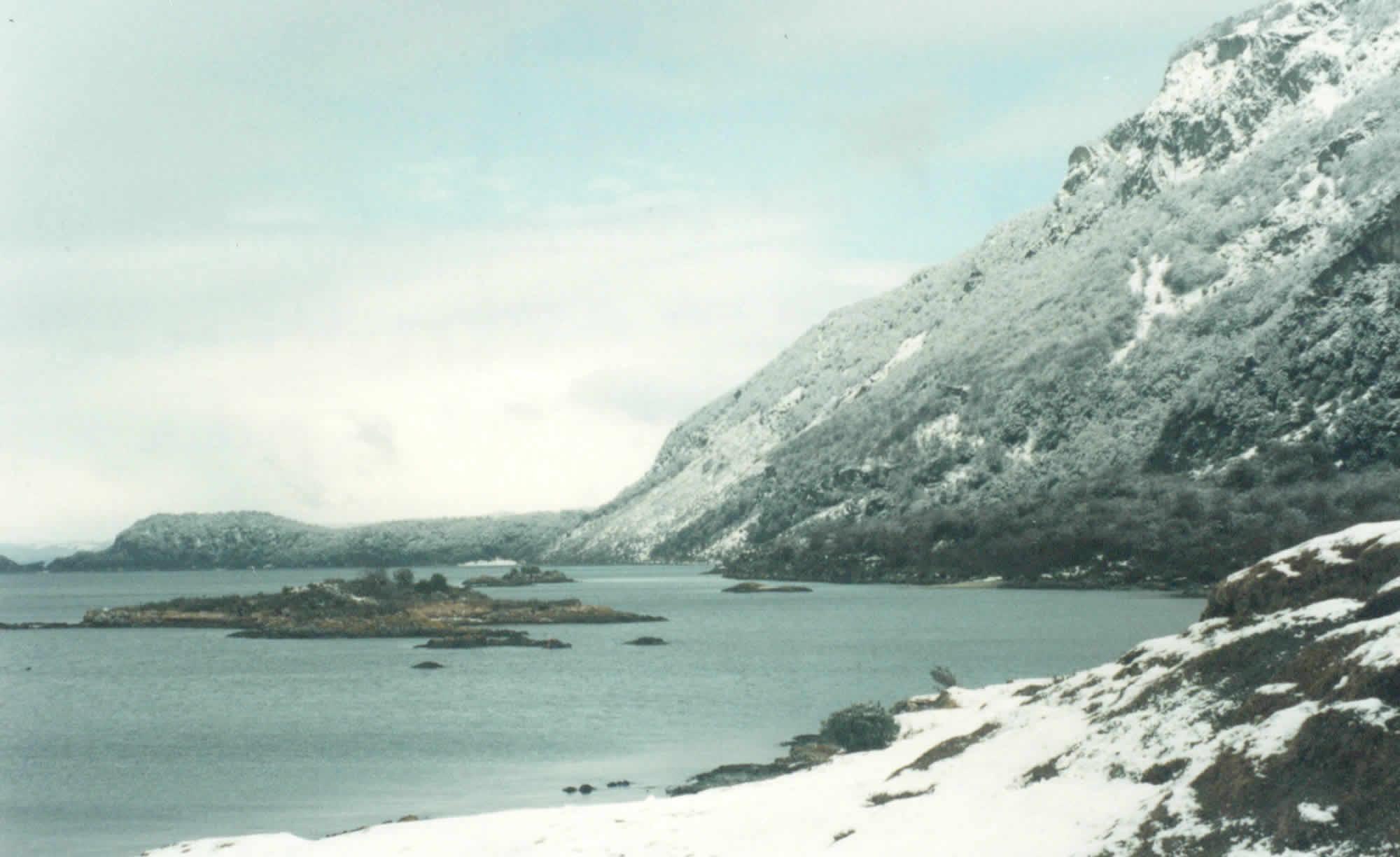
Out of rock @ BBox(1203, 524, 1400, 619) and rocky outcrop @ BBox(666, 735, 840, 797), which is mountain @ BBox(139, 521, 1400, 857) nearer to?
rock @ BBox(1203, 524, 1400, 619)

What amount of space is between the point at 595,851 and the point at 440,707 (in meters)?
48.8

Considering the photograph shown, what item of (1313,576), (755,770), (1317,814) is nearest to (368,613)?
(755,770)

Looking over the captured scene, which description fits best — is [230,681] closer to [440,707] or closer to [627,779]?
[440,707]

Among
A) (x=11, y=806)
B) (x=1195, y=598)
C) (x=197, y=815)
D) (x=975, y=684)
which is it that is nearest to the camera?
(x=197, y=815)

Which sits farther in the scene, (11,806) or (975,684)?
(975,684)

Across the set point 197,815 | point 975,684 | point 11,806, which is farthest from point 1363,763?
point 975,684

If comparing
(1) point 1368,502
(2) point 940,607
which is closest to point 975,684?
(2) point 940,607

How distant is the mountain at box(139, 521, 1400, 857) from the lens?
57.2 feet

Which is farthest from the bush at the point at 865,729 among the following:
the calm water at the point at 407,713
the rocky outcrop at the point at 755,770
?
the calm water at the point at 407,713

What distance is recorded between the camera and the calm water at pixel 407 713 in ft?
146

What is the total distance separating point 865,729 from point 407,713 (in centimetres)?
3763

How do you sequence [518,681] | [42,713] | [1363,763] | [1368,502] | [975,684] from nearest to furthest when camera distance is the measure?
1. [1363,763]
2. [975,684]
3. [42,713]
4. [518,681]
5. [1368,502]

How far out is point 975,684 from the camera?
234ft

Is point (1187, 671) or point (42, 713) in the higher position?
point (1187, 671)
